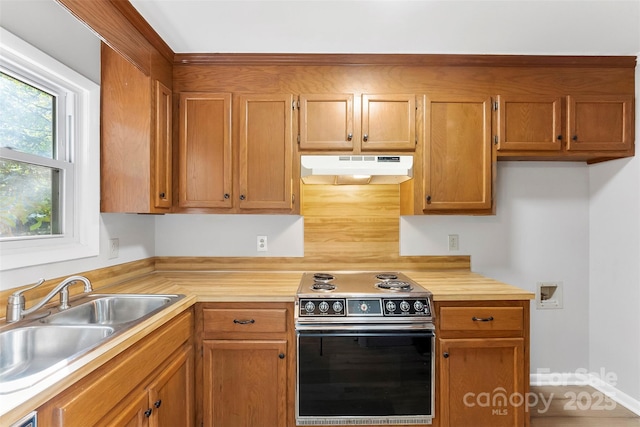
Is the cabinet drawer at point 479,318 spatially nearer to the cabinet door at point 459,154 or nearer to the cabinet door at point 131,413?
the cabinet door at point 459,154

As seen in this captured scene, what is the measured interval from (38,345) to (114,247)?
2.68 ft

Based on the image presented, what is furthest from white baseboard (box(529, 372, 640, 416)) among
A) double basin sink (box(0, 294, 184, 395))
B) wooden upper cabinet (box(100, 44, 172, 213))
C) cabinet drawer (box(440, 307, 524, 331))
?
wooden upper cabinet (box(100, 44, 172, 213))

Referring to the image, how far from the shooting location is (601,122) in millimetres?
2154

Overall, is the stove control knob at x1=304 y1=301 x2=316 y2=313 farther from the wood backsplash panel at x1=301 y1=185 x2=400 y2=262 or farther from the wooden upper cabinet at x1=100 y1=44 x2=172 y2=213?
the wooden upper cabinet at x1=100 y1=44 x2=172 y2=213

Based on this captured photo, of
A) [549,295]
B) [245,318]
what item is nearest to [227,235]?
[245,318]

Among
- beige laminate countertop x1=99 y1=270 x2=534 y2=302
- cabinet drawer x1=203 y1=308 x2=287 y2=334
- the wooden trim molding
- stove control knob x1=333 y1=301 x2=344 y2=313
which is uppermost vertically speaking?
the wooden trim molding

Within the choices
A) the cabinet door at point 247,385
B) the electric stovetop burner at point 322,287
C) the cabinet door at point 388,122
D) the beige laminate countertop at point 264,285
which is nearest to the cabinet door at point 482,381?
the beige laminate countertop at point 264,285

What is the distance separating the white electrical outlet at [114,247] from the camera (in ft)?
6.53

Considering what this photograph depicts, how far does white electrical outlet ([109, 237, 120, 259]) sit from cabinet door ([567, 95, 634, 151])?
2925mm

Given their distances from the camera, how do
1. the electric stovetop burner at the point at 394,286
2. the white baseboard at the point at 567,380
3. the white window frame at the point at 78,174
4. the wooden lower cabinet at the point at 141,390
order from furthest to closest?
the white baseboard at the point at 567,380 < the electric stovetop burner at the point at 394,286 < the white window frame at the point at 78,174 < the wooden lower cabinet at the point at 141,390

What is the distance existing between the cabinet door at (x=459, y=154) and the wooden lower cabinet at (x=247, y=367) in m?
1.23

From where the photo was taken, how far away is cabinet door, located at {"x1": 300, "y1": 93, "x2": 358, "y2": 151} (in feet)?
6.97

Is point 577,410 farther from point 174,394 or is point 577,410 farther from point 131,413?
point 131,413

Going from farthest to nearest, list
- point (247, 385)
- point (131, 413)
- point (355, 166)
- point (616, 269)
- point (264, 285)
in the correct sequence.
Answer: point (616, 269) → point (264, 285) → point (355, 166) → point (247, 385) → point (131, 413)
